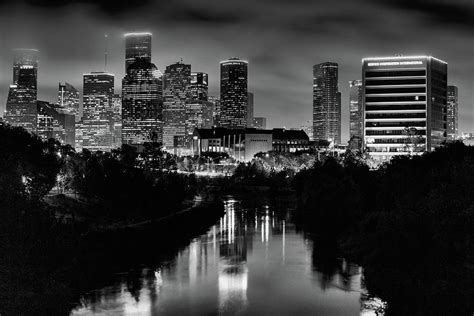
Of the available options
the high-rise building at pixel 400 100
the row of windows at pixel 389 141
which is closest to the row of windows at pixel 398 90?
the high-rise building at pixel 400 100

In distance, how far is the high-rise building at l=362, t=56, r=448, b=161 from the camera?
5595 inches

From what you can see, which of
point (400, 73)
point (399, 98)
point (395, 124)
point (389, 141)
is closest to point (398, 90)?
point (399, 98)

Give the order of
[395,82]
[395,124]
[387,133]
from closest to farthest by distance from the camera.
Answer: [395,82] < [395,124] < [387,133]

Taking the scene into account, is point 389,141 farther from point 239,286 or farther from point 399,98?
point 239,286

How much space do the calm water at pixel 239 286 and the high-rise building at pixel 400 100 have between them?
91.9m

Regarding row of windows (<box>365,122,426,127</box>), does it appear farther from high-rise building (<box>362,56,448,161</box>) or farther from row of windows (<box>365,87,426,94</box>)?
row of windows (<box>365,87,426,94</box>)

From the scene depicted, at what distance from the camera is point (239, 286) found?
129 feet

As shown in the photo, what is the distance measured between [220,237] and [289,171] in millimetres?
79249

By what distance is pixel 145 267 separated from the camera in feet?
145

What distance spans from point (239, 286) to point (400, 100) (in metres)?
111

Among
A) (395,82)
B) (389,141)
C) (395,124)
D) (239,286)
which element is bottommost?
(239,286)

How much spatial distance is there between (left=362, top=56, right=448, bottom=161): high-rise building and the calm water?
91910 mm

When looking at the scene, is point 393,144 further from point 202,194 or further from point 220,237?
point 220,237

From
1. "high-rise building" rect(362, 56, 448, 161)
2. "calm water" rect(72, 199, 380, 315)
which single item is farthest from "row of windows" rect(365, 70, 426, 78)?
"calm water" rect(72, 199, 380, 315)
